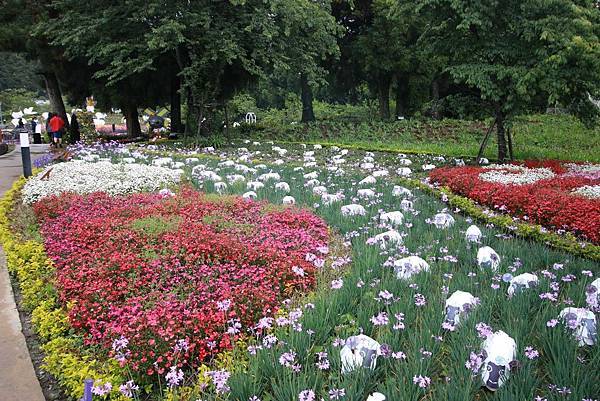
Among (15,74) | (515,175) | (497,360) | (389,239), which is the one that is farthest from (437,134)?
(15,74)

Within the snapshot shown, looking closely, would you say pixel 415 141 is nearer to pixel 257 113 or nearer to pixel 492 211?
pixel 492 211

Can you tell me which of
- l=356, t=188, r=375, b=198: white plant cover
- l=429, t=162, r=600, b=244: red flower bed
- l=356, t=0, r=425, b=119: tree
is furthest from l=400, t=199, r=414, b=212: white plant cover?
l=356, t=0, r=425, b=119: tree

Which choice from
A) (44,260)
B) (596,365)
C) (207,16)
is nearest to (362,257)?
(596,365)

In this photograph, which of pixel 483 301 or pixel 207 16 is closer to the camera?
pixel 483 301

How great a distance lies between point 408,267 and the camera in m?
3.76

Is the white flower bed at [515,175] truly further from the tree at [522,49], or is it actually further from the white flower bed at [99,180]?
the white flower bed at [99,180]

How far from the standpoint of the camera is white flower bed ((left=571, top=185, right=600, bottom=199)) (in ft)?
21.8

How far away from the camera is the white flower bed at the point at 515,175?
7.90 metres

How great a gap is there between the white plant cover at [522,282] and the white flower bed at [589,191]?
3.76 meters

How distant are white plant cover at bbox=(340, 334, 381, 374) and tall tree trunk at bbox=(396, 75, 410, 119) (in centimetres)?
2407

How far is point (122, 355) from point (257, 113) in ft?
123

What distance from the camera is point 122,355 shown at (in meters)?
2.74

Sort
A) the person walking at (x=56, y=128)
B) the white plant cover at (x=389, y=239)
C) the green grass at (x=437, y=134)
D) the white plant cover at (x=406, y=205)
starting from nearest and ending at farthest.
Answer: the white plant cover at (x=389, y=239)
the white plant cover at (x=406, y=205)
the green grass at (x=437, y=134)
the person walking at (x=56, y=128)

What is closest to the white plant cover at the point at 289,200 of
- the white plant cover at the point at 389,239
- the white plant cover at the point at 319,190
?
the white plant cover at the point at 319,190
